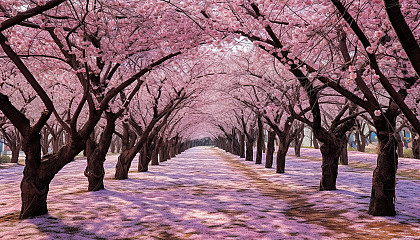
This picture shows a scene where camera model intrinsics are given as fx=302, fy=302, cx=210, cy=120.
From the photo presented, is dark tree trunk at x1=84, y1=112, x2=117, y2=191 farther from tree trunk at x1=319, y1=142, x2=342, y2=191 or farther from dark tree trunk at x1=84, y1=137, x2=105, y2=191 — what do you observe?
tree trunk at x1=319, y1=142, x2=342, y2=191

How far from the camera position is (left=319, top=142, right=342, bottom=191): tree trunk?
12341mm

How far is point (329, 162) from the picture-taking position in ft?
40.8

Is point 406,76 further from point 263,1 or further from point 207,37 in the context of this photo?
point 207,37

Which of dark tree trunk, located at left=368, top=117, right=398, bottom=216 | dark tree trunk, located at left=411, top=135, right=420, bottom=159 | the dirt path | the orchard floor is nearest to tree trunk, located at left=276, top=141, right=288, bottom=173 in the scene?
the orchard floor

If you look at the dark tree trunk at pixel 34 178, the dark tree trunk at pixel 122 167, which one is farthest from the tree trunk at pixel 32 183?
the dark tree trunk at pixel 122 167

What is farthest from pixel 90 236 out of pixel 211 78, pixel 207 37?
pixel 211 78

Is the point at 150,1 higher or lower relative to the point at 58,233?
higher

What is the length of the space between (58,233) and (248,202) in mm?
6007

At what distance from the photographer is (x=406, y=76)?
8414mm

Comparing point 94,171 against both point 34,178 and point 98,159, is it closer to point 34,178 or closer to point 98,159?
point 98,159

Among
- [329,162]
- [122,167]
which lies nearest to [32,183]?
[122,167]

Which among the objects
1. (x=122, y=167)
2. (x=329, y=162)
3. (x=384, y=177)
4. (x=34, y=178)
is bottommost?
(x=122, y=167)

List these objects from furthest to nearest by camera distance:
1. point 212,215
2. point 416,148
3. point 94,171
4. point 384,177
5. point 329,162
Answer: point 416,148 → point 329,162 → point 94,171 → point 212,215 → point 384,177

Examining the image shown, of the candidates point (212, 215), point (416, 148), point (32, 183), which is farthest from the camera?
point (416, 148)
